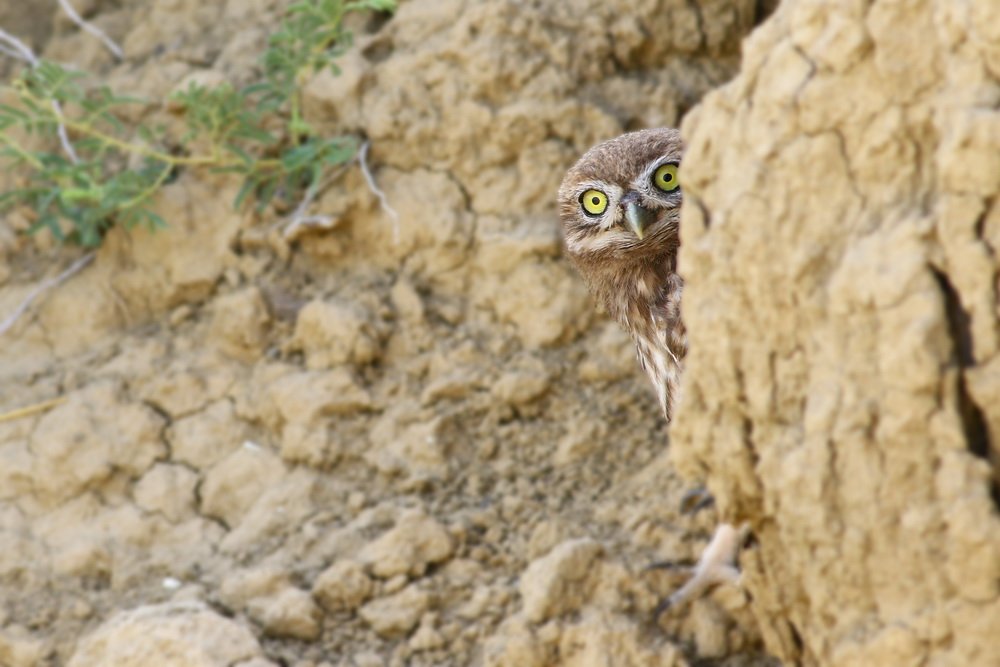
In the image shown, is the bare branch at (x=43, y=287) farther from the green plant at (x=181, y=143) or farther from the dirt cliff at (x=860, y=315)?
the dirt cliff at (x=860, y=315)

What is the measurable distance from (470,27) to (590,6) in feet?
1.63

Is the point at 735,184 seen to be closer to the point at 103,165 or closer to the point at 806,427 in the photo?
the point at 806,427

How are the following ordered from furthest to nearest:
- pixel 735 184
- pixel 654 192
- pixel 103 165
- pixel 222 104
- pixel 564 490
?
pixel 103 165
pixel 222 104
pixel 564 490
pixel 654 192
pixel 735 184

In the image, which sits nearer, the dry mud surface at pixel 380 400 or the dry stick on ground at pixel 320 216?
the dry mud surface at pixel 380 400

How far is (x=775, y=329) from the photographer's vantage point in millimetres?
2717

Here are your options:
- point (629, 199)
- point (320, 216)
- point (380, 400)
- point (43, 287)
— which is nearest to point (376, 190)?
point (320, 216)

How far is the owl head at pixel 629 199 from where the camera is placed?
405cm

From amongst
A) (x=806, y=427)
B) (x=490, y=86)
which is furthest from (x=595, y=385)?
(x=806, y=427)

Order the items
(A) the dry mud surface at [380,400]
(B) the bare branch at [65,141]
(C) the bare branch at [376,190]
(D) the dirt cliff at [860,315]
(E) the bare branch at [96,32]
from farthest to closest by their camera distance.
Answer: (E) the bare branch at [96,32]
(B) the bare branch at [65,141]
(C) the bare branch at [376,190]
(A) the dry mud surface at [380,400]
(D) the dirt cliff at [860,315]

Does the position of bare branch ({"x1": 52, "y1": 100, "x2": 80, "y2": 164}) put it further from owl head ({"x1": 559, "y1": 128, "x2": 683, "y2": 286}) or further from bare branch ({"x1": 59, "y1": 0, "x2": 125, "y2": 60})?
owl head ({"x1": 559, "y1": 128, "x2": 683, "y2": 286})

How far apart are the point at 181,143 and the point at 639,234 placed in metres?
2.08

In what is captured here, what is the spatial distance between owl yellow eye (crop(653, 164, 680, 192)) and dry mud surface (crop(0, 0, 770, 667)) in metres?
0.84

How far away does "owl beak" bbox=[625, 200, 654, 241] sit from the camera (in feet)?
13.1

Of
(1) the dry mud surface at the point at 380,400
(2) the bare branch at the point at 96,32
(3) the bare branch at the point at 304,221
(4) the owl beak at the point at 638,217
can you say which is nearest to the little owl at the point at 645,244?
(4) the owl beak at the point at 638,217
